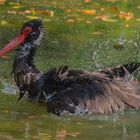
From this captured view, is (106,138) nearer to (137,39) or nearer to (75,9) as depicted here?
(137,39)

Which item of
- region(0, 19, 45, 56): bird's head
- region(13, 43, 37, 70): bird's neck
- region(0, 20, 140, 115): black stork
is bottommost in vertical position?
region(0, 20, 140, 115): black stork

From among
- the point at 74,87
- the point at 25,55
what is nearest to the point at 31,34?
the point at 25,55

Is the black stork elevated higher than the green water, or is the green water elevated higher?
the black stork

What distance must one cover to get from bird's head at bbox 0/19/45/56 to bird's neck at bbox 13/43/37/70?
68mm

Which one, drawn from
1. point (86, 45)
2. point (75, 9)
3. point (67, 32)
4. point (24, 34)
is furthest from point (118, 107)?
point (75, 9)

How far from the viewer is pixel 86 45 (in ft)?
54.7

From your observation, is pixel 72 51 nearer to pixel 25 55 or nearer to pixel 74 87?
pixel 25 55

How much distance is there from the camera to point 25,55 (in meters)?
12.9

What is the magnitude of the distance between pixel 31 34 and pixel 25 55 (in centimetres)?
39

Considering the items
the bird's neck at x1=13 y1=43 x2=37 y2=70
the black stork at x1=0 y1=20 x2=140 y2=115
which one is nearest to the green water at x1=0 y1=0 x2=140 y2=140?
the black stork at x1=0 y1=20 x2=140 y2=115

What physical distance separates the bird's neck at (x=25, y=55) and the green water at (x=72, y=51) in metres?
0.51

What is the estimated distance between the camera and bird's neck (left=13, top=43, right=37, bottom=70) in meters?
12.8

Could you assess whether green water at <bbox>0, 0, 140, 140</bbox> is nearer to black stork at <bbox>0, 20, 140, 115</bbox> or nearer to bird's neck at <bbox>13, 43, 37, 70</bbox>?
black stork at <bbox>0, 20, 140, 115</bbox>

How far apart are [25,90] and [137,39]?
18.2 feet
